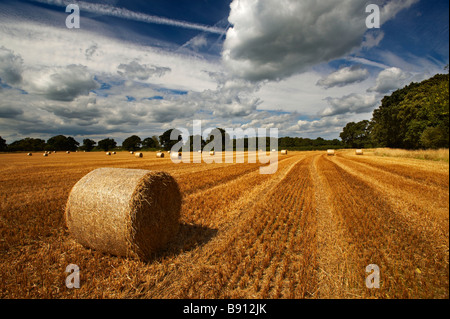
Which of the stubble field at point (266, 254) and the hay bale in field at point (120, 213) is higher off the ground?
the hay bale in field at point (120, 213)

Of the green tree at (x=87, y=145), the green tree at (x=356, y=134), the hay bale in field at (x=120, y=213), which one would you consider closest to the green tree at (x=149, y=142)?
the green tree at (x=87, y=145)

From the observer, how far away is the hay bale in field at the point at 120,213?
457cm

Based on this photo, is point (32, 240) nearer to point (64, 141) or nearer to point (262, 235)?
point (262, 235)

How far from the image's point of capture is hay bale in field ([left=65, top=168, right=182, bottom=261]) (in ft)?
15.0

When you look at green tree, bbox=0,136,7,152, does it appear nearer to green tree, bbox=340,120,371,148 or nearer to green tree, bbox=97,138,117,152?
green tree, bbox=97,138,117,152

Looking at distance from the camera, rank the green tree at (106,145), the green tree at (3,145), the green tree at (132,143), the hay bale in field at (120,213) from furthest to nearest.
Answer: the green tree at (106,145) < the green tree at (132,143) < the green tree at (3,145) < the hay bale in field at (120,213)

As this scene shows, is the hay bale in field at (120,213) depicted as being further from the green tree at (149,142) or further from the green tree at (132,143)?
the green tree at (149,142)

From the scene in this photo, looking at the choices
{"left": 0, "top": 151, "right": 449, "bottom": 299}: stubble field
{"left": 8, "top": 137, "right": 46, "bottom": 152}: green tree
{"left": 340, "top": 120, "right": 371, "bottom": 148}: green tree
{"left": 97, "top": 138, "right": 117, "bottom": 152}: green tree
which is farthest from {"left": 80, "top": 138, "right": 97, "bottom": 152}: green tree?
{"left": 340, "top": 120, "right": 371, "bottom": 148}: green tree

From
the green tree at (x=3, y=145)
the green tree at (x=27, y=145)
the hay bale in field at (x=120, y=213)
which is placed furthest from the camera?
the green tree at (x=27, y=145)

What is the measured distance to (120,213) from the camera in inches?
181

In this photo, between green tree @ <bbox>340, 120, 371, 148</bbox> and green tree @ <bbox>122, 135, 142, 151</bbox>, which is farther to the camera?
green tree @ <bbox>122, 135, 142, 151</bbox>

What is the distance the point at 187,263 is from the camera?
4.39 meters
